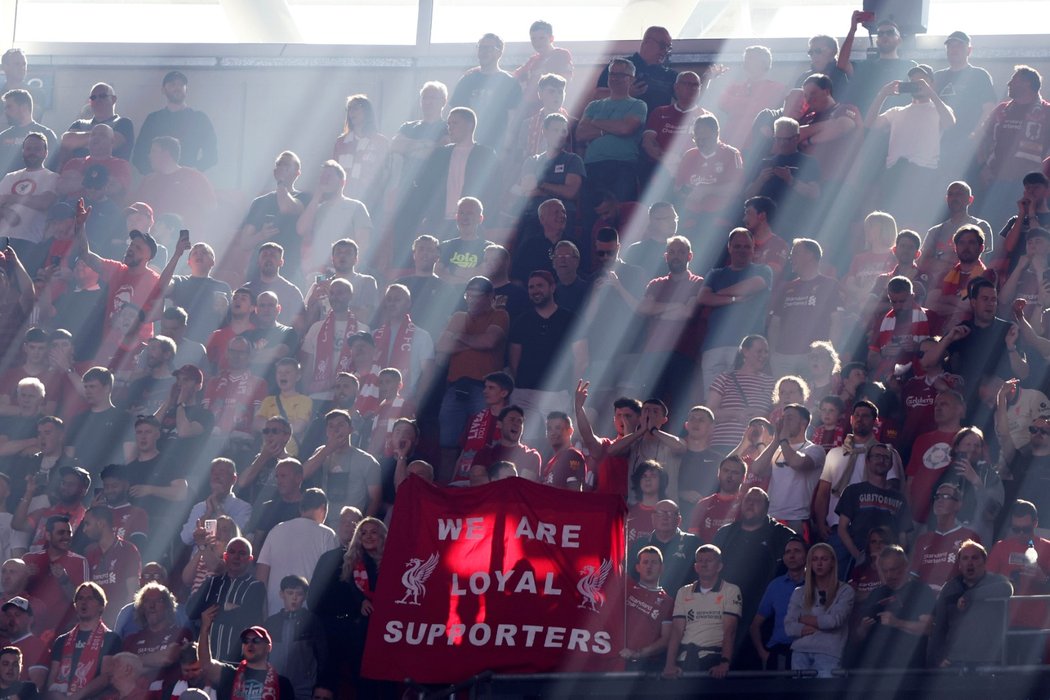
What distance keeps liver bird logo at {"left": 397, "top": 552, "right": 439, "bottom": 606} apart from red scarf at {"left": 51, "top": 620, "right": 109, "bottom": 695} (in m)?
2.45

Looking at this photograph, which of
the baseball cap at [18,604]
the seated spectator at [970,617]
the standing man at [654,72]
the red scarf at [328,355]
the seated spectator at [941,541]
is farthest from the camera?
the standing man at [654,72]

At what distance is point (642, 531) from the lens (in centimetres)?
1311

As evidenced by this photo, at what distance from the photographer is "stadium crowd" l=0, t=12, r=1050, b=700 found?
12641mm

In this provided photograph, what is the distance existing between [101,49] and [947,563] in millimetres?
13510

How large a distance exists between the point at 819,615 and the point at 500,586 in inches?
75.2

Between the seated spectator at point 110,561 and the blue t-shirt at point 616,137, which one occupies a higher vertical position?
the blue t-shirt at point 616,137

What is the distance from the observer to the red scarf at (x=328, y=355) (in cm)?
1550

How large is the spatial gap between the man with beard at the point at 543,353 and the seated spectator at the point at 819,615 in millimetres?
3454

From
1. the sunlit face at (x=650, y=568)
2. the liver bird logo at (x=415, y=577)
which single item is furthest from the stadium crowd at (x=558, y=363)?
the liver bird logo at (x=415, y=577)

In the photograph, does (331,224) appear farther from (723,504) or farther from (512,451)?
(723,504)

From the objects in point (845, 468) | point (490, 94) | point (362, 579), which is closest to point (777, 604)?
point (845, 468)

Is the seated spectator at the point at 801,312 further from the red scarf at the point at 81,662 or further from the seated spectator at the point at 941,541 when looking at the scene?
the red scarf at the point at 81,662

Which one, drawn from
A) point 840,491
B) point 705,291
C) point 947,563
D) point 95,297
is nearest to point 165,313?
point 95,297

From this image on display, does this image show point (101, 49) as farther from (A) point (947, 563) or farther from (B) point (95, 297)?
(A) point (947, 563)
